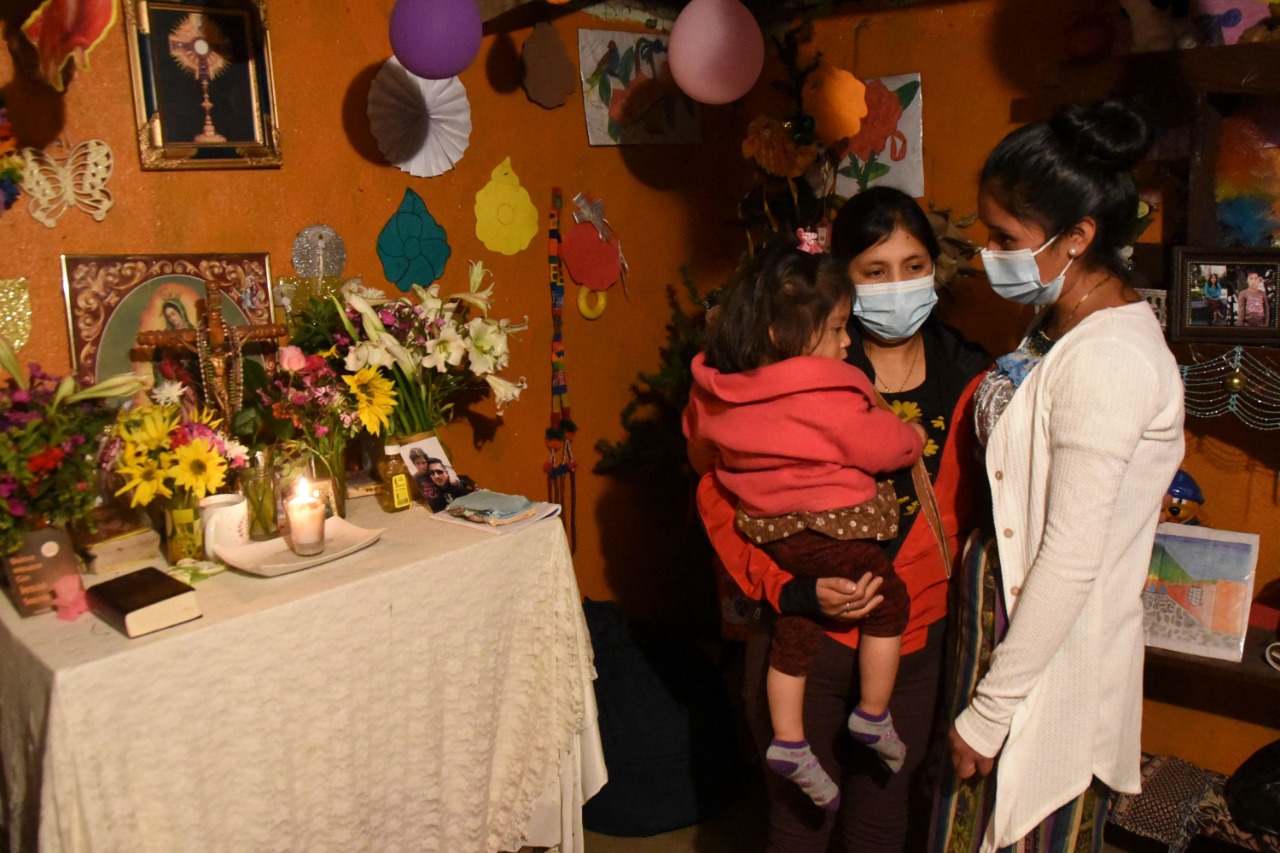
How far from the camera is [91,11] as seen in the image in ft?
4.64

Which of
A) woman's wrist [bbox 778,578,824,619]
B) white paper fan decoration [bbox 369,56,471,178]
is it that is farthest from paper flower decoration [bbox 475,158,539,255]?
woman's wrist [bbox 778,578,824,619]

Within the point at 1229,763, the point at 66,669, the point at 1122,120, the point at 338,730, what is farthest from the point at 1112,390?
the point at 1229,763

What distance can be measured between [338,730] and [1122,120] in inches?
63.6

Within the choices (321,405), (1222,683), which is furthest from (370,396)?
(1222,683)

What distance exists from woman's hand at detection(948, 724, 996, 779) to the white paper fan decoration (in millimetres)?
1802

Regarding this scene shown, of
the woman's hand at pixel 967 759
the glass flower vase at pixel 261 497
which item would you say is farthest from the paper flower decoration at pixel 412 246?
the woman's hand at pixel 967 759

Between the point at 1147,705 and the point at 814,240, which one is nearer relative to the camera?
the point at 814,240

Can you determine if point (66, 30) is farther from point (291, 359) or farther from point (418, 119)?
point (418, 119)

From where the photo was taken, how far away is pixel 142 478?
5.32 ft

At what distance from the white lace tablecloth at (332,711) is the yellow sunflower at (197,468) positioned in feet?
0.56

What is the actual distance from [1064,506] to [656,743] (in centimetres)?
142

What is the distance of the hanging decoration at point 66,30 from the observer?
4.62 ft

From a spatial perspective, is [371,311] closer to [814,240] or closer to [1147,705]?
[814,240]

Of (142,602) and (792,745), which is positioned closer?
(142,602)
